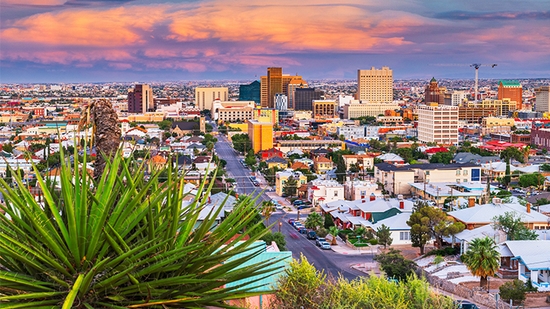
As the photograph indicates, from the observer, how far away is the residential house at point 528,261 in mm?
19938

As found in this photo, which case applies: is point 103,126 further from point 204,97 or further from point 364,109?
point 204,97

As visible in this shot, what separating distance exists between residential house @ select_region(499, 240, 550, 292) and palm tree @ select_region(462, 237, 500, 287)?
1.04 metres

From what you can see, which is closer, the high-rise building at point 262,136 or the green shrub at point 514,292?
the green shrub at point 514,292

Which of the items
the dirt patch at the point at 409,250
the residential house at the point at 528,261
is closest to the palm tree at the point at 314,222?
the dirt patch at the point at 409,250

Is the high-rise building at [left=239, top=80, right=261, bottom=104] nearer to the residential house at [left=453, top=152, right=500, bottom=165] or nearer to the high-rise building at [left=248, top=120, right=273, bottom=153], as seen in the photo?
the high-rise building at [left=248, top=120, right=273, bottom=153]

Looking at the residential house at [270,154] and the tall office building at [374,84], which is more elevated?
the tall office building at [374,84]

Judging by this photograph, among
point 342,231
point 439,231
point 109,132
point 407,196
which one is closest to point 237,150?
point 407,196

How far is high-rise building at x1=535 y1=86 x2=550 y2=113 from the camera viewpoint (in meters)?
134

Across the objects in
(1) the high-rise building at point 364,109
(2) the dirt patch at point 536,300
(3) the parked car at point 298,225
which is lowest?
(3) the parked car at point 298,225

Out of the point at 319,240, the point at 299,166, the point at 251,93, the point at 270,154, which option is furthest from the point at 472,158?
the point at 251,93

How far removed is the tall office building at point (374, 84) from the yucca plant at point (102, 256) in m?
178

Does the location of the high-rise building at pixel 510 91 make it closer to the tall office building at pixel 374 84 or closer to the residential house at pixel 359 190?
the tall office building at pixel 374 84

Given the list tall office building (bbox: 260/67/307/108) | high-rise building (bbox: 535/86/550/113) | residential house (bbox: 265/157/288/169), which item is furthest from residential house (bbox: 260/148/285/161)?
tall office building (bbox: 260/67/307/108)

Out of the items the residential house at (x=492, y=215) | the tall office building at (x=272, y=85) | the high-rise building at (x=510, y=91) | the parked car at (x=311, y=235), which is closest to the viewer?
the residential house at (x=492, y=215)
